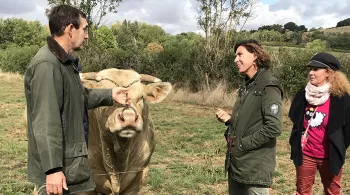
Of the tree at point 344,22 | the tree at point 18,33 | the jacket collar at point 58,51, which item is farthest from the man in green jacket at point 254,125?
the tree at point 344,22

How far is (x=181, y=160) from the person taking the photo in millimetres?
7934

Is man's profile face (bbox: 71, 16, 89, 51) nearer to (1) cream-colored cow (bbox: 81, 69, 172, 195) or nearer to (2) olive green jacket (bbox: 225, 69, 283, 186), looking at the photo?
(1) cream-colored cow (bbox: 81, 69, 172, 195)

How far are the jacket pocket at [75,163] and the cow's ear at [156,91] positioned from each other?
1.69 metres

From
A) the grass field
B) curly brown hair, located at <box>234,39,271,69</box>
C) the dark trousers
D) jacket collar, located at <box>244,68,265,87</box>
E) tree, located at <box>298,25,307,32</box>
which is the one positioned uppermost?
tree, located at <box>298,25,307,32</box>

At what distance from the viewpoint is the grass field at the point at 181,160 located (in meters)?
6.07

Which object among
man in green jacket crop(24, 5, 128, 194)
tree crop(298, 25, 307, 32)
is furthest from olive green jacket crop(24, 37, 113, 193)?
tree crop(298, 25, 307, 32)

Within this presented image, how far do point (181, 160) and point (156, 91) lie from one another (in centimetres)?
393

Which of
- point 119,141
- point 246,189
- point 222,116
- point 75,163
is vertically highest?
point 222,116

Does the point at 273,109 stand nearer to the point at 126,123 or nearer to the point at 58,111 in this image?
the point at 126,123

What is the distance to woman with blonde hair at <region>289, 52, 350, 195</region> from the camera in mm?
3910

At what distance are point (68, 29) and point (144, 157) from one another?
7.92 ft

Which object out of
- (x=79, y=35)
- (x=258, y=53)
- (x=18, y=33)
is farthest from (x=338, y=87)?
(x=18, y=33)

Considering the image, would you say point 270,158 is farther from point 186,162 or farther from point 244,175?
point 186,162

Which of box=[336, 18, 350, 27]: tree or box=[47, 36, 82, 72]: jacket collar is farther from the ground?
box=[336, 18, 350, 27]: tree
